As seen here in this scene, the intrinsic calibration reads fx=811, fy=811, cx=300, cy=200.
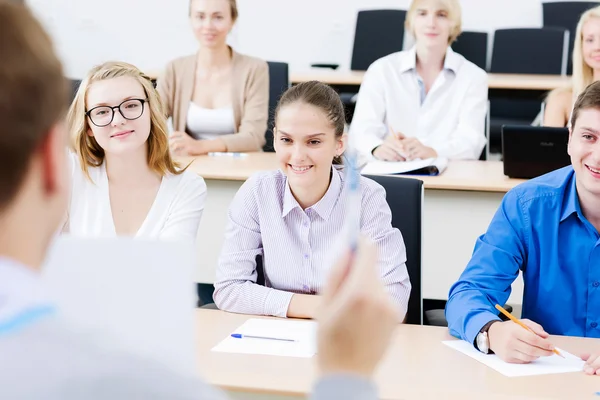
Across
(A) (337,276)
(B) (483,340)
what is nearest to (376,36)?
(B) (483,340)

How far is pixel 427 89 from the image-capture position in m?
3.96

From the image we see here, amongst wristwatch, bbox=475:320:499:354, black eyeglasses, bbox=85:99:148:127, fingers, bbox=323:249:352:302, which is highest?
black eyeglasses, bbox=85:99:148:127

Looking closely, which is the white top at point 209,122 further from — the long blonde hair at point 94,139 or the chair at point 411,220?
the chair at point 411,220

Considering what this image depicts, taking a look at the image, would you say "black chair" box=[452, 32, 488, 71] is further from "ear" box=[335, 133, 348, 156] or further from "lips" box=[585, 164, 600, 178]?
"lips" box=[585, 164, 600, 178]

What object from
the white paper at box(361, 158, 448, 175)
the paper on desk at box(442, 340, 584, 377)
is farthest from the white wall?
the paper on desk at box(442, 340, 584, 377)

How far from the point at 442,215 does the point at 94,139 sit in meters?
1.38

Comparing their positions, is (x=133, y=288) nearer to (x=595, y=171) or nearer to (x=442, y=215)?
(x=595, y=171)

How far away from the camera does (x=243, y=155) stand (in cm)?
358

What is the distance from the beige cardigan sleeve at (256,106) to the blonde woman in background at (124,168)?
1.56m

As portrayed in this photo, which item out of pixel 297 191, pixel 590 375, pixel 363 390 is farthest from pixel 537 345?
pixel 363 390

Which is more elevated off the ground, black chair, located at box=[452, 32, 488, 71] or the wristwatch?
black chair, located at box=[452, 32, 488, 71]

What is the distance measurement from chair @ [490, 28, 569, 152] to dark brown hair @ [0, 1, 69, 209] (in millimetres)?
4835

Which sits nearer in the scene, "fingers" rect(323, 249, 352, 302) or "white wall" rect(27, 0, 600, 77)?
"fingers" rect(323, 249, 352, 302)

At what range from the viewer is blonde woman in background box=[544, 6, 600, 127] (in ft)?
11.6
